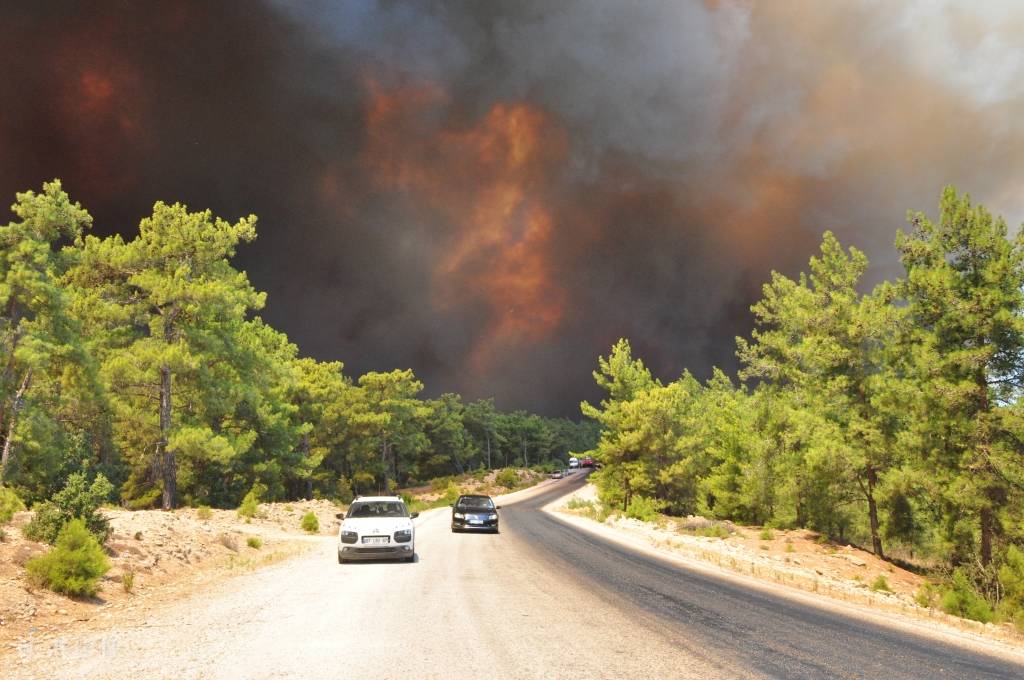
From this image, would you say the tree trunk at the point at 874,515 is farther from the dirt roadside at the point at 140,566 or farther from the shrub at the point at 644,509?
the dirt roadside at the point at 140,566

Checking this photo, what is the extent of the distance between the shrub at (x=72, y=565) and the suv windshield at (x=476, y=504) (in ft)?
52.7

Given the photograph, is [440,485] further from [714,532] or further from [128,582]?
[128,582]

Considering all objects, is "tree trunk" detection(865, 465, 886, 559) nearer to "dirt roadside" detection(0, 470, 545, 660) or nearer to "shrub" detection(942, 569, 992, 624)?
"shrub" detection(942, 569, 992, 624)

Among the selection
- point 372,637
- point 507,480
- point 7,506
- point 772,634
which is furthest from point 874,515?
point 507,480

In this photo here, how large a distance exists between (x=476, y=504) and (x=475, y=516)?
776mm

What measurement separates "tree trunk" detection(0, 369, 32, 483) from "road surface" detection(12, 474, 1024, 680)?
15790 millimetres

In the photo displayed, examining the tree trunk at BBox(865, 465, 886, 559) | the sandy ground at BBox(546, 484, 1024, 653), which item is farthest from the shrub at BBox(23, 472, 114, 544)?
the tree trunk at BBox(865, 465, 886, 559)

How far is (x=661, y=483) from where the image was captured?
134ft

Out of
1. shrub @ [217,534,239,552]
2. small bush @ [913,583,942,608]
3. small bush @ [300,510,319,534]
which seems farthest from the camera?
small bush @ [300,510,319,534]

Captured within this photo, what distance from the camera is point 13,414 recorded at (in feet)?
72.9

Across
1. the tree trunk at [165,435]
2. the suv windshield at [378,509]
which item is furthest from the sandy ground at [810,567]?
the tree trunk at [165,435]

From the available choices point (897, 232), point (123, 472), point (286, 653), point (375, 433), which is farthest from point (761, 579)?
point (375, 433)

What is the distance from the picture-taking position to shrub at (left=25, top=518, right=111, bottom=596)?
30.6 ft

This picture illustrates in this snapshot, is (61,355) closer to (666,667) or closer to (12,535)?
(12,535)
